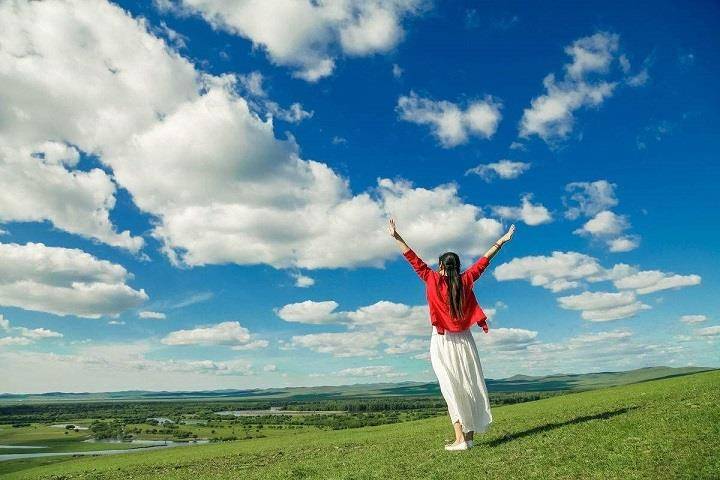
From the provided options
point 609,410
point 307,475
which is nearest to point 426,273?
point 307,475

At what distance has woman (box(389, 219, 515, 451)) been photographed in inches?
422

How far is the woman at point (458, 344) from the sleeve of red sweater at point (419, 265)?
7 cm

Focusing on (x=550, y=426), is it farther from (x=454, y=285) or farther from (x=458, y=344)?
(x=454, y=285)

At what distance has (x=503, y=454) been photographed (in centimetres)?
920

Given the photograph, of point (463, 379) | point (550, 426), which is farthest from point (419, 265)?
point (550, 426)

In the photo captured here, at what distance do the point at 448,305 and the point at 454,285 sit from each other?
0.47 m

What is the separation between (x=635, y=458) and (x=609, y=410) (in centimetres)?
679

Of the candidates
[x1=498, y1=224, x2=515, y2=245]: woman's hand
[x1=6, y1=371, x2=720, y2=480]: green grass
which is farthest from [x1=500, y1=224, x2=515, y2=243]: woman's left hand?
[x1=6, y1=371, x2=720, y2=480]: green grass

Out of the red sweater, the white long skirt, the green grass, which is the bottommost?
the green grass

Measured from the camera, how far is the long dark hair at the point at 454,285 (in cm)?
1085

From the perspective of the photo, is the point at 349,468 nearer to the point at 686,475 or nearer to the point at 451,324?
the point at 451,324

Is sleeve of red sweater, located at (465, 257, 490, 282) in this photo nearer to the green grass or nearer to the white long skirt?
the white long skirt

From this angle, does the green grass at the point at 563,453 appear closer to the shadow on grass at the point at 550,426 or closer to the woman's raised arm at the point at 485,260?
the shadow on grass at the point at 550,426

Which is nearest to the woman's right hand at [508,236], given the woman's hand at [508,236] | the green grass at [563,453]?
the woman's hand at [508,236]
